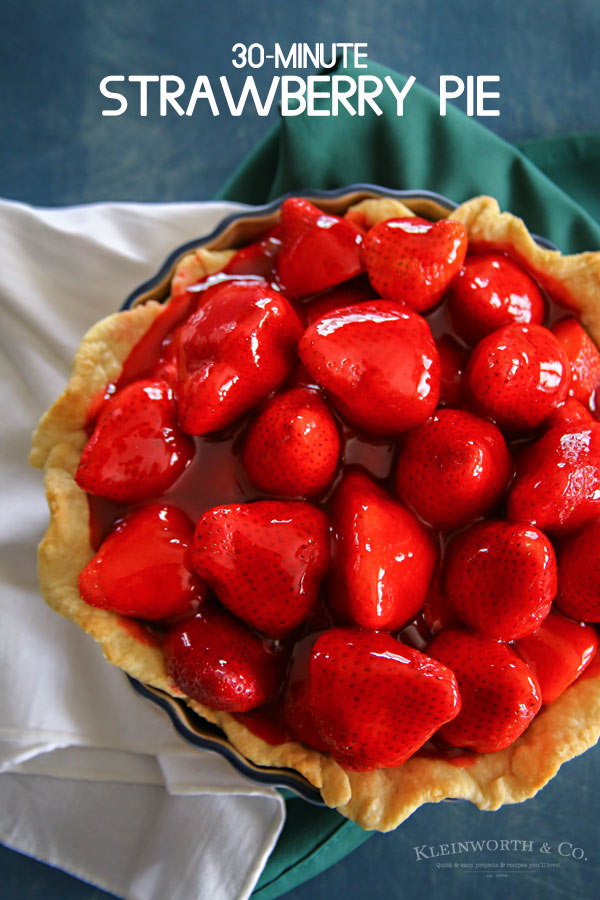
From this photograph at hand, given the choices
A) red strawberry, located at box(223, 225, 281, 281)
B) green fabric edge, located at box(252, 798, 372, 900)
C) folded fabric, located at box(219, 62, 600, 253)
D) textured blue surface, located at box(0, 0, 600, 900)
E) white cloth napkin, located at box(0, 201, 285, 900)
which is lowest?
green fabric edge, located at box(252, 798, 372, 900)

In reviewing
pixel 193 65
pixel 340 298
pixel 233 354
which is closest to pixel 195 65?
pixel 193 65

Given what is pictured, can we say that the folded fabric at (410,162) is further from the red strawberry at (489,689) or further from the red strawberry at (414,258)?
the red strawberry at (489,689)

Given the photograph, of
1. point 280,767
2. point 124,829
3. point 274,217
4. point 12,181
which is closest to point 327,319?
point 274,217

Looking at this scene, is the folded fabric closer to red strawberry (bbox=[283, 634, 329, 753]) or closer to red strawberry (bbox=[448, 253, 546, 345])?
red strawberry (bbox=[448, 253, 546, 345])

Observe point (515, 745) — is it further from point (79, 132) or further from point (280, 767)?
point (79, 132)

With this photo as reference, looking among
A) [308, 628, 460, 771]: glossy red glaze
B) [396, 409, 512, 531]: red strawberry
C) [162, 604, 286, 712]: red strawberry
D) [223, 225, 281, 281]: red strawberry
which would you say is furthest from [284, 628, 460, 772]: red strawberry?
[223, 225, 281, 281]: red strawberry

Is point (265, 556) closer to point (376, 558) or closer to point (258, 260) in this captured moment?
point (376, 558)
